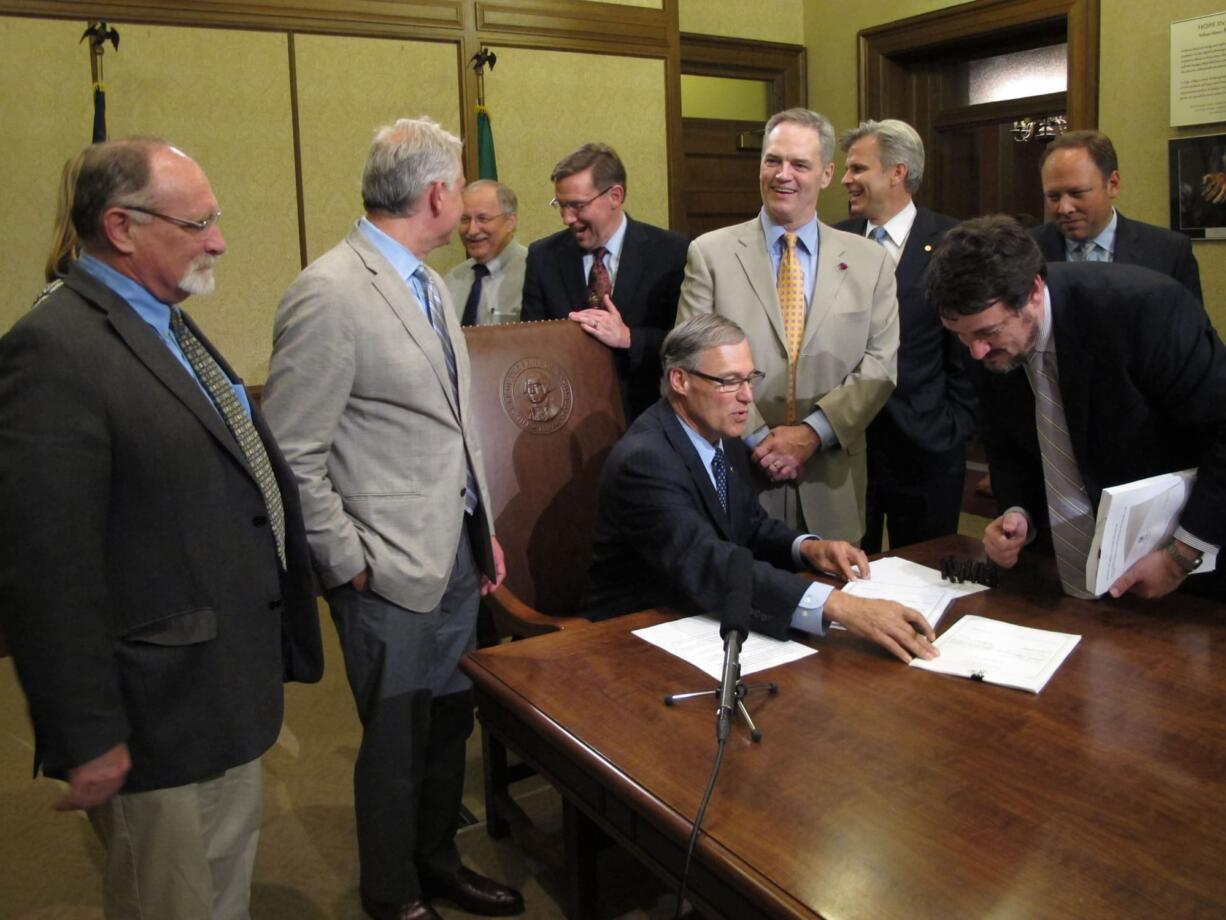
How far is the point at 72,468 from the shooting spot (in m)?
1.33

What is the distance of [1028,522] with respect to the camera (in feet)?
7.16

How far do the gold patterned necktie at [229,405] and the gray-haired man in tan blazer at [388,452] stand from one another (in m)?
0.31

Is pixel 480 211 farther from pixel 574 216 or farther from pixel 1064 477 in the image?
pixel 1064 477

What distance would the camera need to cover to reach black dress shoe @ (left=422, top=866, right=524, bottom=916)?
2.26 m

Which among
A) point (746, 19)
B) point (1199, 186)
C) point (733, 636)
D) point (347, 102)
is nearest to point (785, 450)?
point (733, 636)

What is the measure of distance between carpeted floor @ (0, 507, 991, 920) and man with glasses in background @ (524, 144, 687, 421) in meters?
1.15

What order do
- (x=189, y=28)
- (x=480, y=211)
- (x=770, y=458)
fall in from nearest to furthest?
1. (x=770, y=458)
2. (x=480, y=211)
3. (x=189, y=28)

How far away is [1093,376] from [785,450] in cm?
74

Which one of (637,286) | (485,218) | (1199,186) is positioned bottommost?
(637,286)

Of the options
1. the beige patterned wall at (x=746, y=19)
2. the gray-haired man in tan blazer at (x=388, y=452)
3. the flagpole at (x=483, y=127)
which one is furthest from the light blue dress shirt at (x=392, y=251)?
the beige patterned wall at (x=746, y=19)

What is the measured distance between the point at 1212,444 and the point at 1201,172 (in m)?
3.22

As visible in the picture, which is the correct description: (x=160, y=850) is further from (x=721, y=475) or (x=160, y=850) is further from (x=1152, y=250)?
(x=1152, y=250)

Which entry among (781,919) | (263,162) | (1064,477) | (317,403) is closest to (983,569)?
(1064,477)

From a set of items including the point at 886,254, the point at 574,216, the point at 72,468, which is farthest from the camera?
the point at 574,216
